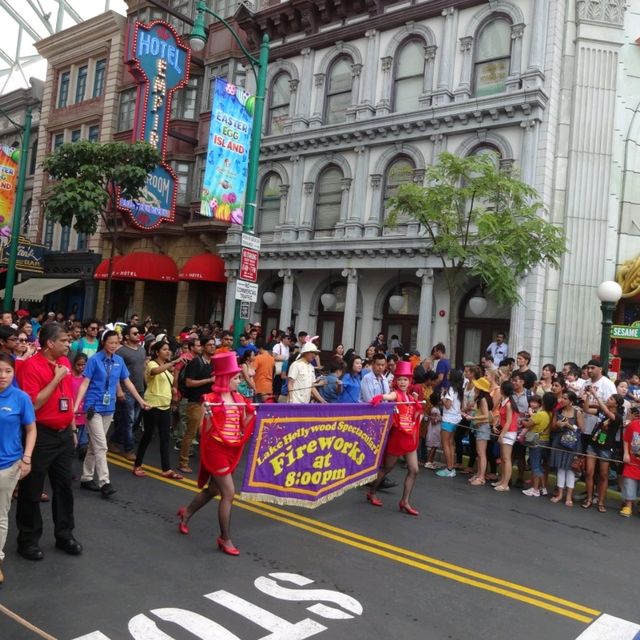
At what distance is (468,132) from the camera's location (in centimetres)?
1930

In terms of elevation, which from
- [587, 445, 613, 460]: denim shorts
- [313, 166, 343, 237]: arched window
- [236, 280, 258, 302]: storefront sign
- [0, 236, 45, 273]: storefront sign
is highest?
[313, 166, 343, 237]: arched window

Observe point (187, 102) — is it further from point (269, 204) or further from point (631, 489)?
point (631, 489)

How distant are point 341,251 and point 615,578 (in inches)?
633

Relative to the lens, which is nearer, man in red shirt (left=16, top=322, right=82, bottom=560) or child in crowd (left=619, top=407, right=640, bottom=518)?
man in red shirt (left=16, top=322, right=82, bottom=560)

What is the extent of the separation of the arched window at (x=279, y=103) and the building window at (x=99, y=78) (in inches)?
430

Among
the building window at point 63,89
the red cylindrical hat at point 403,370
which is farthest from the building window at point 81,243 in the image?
the red cylindrical hat at point 403,370

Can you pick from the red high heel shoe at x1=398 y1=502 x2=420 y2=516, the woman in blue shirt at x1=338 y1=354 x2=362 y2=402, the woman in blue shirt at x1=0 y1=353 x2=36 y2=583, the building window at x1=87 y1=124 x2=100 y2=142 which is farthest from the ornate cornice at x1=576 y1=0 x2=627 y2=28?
the building window at x1=87 y1=124 x2=100 y2=142

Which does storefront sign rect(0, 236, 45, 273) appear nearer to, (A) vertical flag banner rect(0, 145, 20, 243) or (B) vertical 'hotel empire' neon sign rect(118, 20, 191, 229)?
(A) vertical flag banner rect(0, 145, 20, 243)

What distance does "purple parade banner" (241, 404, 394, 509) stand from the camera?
641 centimetres

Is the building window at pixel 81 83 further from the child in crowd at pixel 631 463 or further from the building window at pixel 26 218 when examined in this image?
the child in crowd at pixel 631 463

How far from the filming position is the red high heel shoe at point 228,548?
5926 millimetres

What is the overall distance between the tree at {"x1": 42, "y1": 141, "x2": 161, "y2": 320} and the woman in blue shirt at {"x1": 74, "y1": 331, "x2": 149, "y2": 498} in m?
10.9

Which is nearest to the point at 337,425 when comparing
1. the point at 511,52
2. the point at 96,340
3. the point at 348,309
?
the point at 96,340

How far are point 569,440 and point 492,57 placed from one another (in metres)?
14.0
